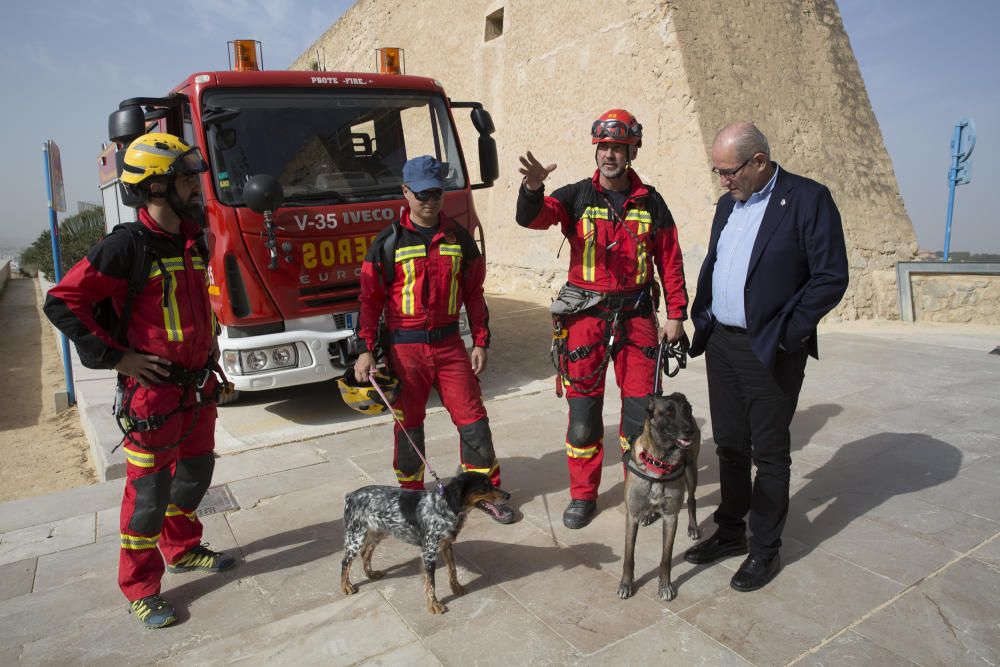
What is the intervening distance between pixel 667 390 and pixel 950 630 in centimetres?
420

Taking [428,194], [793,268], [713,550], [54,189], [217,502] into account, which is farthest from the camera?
[54,189]

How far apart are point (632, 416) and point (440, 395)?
1.09m

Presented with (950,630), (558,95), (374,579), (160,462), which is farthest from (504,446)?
(558,95)

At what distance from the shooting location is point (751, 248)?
3049mm

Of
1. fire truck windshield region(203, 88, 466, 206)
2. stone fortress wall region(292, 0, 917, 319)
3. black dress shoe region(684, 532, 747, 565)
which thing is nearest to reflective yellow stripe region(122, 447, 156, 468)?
black dress shoe region(684, 532, 747, 565)

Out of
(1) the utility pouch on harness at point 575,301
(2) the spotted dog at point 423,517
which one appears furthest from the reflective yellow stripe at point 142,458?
(1) the utility pouch on harness at point 575,301

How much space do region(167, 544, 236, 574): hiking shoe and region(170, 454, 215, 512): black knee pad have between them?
0.23 meters

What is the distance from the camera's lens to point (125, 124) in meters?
4.74

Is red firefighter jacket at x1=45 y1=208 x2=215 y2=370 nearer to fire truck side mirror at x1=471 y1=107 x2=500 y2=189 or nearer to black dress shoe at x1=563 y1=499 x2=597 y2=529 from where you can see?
black dress shoe at x1=563 y1=499 x2=597 y2=529

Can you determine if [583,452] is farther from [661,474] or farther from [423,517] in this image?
[423,517]

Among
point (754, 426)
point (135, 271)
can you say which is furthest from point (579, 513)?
point (135, 271)

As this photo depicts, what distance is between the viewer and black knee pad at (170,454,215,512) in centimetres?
335

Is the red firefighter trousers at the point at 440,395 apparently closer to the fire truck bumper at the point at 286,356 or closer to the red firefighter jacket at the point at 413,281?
the red firefighter jacket at the point at 413,281

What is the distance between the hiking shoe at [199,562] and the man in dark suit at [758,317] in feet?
7.71
